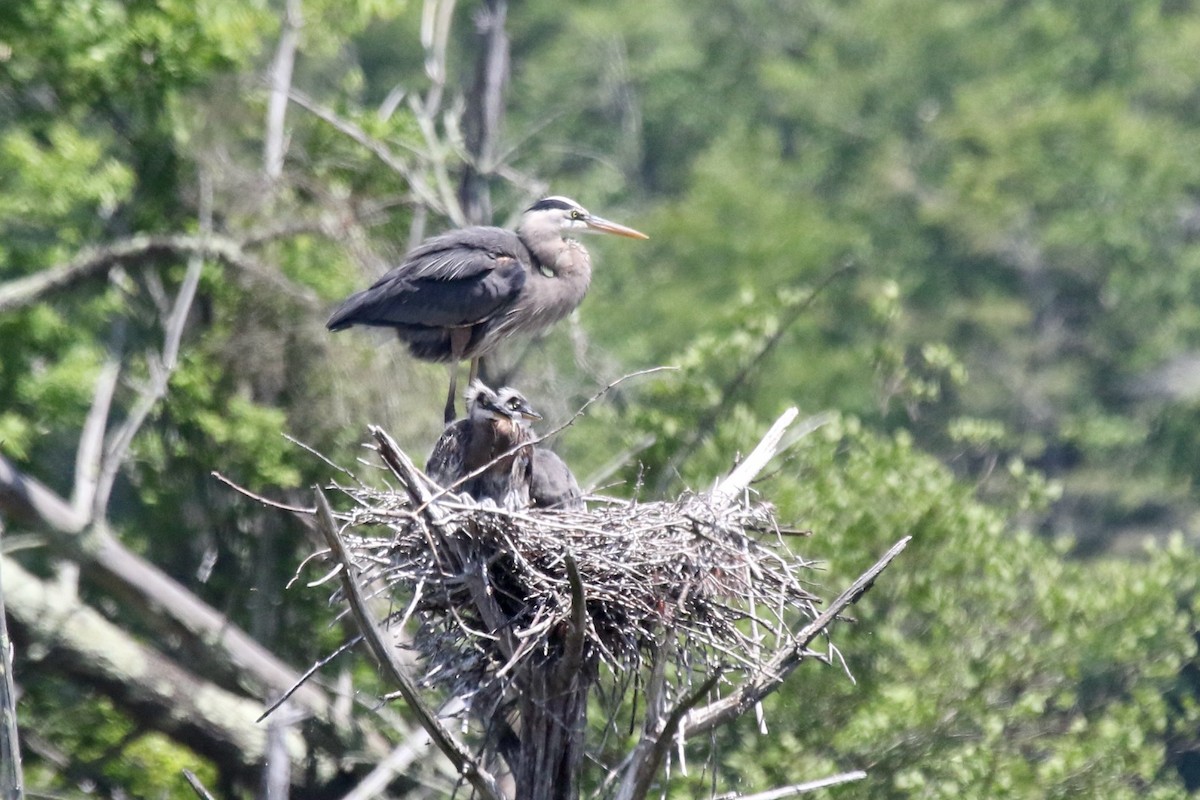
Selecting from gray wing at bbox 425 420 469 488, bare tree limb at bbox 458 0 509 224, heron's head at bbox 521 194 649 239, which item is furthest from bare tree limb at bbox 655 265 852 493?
gray wing at bbox 425 420 469 488

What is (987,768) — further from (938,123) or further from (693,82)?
(693,82)

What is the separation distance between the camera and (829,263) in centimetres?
3438

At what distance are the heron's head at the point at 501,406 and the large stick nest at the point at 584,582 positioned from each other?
89 cm

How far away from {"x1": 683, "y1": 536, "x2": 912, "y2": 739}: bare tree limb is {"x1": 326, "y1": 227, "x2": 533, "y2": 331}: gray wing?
10.1 ft

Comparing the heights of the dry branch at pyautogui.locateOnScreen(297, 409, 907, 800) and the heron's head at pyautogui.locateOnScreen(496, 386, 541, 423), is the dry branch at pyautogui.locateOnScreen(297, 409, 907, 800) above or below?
below

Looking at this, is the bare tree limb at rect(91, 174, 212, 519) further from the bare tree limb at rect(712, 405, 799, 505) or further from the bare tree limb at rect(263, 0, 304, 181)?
the bare tree limb at rect(712, 405, 799, 505)

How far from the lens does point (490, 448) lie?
7891 mm

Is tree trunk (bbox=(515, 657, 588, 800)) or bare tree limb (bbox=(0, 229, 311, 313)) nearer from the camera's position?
tree trunk (bbox=(515, 657, 588, 800))

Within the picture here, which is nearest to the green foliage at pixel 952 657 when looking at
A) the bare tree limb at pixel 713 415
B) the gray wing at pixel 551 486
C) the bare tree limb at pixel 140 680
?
the bare tree limb at pixel 713 415

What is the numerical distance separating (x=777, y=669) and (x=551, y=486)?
1.73m

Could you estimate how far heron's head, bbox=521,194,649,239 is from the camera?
9641mm

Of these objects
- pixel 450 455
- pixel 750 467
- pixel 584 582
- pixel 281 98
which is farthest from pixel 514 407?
pixel 281 98

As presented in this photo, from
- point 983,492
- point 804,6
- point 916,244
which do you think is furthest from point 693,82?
point 983,492

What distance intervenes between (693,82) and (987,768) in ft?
117
